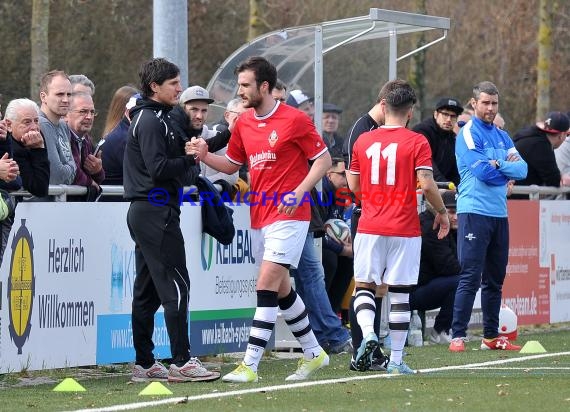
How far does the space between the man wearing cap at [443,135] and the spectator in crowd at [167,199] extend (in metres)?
4.47

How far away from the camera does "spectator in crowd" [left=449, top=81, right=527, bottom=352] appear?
1241cm

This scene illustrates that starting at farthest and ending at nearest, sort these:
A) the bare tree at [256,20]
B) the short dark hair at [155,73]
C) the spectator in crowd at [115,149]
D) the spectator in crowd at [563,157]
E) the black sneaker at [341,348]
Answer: the bare tree at [256,20] → the spectator in crowd at [563,157] → the black sneaker at [341,348] → the spectator in crowd at [115,149] → the short dark hair at [155,73]

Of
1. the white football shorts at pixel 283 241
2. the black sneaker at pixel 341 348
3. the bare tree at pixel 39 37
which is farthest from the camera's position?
the bare tree at pixel 39 37

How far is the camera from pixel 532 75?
137ft

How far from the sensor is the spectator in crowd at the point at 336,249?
13.3 metres

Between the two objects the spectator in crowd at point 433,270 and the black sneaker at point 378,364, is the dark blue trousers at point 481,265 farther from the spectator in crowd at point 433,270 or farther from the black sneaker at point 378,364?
the black sneaker at point 378,364

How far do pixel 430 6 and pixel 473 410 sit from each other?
34.5 metres

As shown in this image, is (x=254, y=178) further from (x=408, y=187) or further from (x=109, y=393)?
(x=109, y=393)

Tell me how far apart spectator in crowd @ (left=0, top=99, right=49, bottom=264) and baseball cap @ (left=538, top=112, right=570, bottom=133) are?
7.65 meters

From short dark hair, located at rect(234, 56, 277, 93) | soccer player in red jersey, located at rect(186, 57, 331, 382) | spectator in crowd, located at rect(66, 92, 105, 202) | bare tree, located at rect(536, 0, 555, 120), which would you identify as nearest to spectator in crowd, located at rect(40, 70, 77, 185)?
spectator in crowd, located at rect(66, 92, 105, 202)

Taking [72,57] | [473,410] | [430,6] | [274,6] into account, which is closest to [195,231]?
[473,410]

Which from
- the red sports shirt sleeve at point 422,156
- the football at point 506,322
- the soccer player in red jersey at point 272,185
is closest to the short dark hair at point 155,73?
the soccer player in red jersey at point 272,185

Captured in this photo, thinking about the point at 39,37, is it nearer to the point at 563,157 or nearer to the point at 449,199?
the point at 563,157

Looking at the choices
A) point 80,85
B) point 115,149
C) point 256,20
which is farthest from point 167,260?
point 256,20
